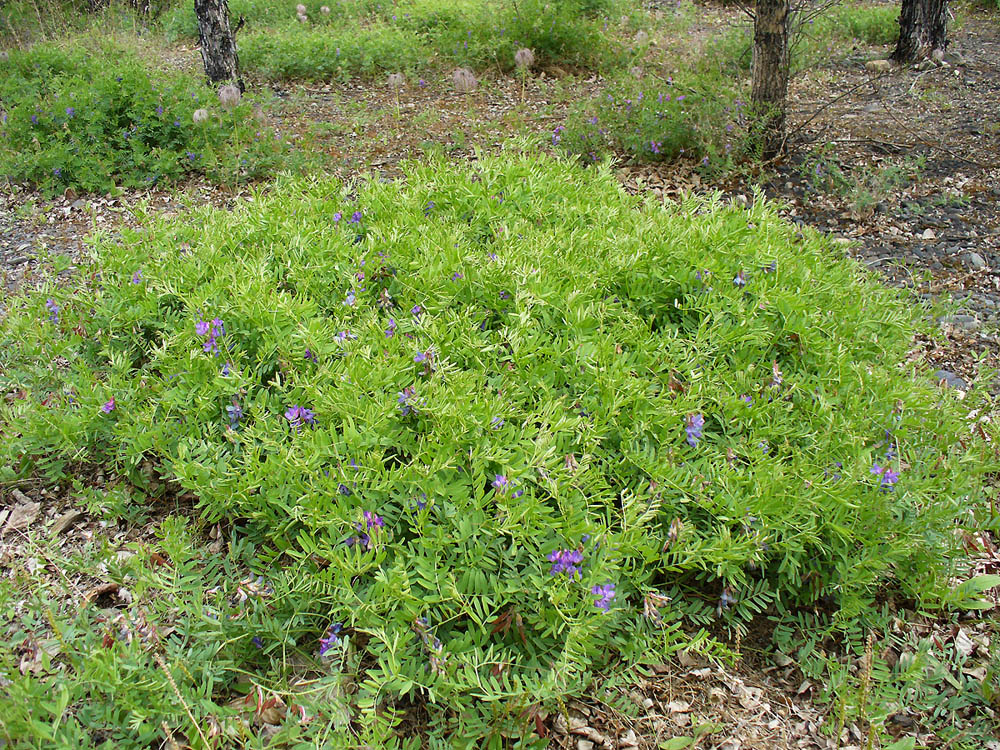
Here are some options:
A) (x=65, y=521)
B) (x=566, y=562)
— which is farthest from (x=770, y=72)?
(x=65, y=521)

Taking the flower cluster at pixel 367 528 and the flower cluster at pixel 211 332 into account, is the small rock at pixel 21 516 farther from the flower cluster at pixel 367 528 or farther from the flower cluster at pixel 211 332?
the flower cluster at pixel 367 528

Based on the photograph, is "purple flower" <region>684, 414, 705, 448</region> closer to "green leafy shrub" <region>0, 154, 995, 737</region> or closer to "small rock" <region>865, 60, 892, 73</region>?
"green leafy shrub" <region>0, 154, 995, 737</region>

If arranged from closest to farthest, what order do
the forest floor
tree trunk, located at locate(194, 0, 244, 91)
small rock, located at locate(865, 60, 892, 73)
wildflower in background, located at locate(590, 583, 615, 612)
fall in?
wildflower in background, located at locate(590, 583, 615, 612)
the forest floor
tree trunk, located at locate(194, 0, 244, 91)
small rock, located at locate(865, 60, 892, 73)

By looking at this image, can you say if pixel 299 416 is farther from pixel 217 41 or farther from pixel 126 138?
pixel 217 41

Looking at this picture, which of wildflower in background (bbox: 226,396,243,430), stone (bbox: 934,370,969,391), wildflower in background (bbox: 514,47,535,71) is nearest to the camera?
wildflower in background (bbox: 226,396,243,430)

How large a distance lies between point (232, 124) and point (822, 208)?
5.02m

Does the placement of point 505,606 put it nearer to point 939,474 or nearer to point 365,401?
point 365,401

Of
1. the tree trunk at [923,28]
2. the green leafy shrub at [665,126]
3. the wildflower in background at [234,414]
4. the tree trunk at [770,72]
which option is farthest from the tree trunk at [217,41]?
the tree trunk at [923,28]

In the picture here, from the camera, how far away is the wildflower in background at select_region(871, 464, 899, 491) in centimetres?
234

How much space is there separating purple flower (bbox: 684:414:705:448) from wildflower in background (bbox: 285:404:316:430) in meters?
1.25

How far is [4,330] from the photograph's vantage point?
131 inches

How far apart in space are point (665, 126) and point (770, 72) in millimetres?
873

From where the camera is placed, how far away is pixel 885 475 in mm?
2346

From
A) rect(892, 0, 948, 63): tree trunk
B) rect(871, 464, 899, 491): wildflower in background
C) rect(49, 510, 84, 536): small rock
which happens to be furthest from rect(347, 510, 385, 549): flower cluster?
rect(892, 0, 948, 63): tree trunk
